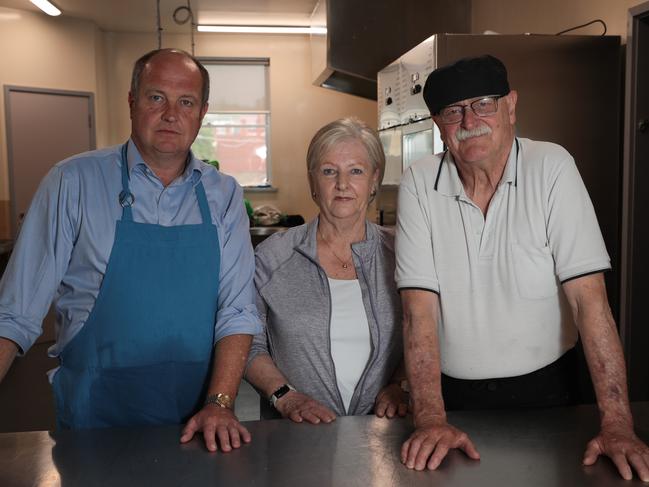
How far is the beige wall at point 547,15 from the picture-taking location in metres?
3.03

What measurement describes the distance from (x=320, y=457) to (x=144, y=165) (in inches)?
33.2

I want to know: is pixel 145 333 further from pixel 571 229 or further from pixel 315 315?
pixel 571 229

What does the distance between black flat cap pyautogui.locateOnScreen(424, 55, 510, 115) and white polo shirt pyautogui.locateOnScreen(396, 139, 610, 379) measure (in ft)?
0.54

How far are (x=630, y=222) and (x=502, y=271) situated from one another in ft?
5.21

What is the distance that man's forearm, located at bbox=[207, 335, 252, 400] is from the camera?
4.96 feet

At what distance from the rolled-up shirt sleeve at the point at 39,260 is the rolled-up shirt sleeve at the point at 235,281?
37cm

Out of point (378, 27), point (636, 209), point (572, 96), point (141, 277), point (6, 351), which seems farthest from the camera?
point (378, 27)

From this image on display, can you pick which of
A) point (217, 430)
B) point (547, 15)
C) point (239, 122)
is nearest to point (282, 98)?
point (239, 122)

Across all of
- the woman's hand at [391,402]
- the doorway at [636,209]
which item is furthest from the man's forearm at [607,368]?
the doorway at [636,209]

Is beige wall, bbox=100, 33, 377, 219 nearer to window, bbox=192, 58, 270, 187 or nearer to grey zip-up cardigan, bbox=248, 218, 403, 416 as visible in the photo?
window, bbox=192, 58, 270, 187

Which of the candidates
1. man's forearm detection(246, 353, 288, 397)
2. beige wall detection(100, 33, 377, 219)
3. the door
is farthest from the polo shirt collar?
beige wall detection(100, 33, 377, 219)

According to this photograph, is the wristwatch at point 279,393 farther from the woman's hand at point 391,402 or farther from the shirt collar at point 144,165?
the shirt collar at point 144,165

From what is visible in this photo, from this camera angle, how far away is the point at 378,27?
15.7 feet

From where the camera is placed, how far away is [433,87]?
1.50m
